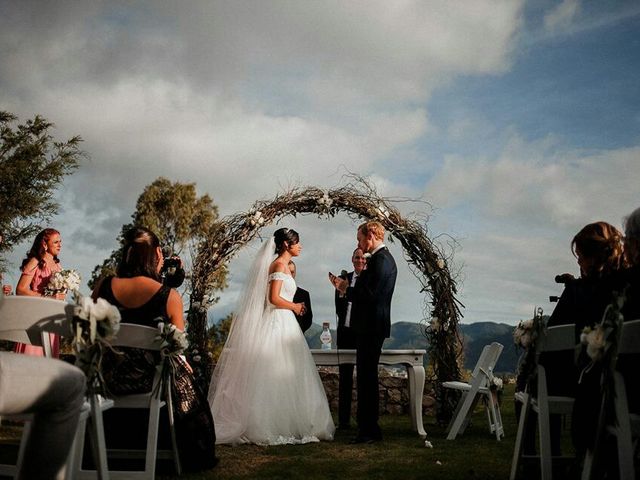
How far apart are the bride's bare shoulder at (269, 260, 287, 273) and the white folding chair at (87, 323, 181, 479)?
10.0 feet

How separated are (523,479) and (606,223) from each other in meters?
2.17

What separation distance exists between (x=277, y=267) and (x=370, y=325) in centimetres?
145

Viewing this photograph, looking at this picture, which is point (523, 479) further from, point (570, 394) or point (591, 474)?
point (591, 474)

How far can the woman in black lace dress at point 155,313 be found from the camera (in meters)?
5.11

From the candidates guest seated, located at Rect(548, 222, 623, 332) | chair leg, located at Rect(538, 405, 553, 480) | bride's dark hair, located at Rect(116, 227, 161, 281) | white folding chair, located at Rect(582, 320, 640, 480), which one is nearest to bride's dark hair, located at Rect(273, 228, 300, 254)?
bride's dark hair, located at Rect(116, 227, 161, 281)

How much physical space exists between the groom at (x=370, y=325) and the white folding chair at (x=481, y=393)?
1.15 meters

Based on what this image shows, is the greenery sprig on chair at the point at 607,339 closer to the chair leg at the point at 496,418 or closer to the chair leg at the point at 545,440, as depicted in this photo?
the chair leg at the point at 545,440

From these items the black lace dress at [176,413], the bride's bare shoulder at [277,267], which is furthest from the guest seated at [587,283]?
the bride's bare shoulder at [277,267]

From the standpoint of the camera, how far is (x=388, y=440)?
7.51m

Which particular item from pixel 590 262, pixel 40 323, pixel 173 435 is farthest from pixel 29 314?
pixel 590 262

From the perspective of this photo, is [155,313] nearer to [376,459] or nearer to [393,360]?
[376,459]

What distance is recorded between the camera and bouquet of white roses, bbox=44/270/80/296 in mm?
7535

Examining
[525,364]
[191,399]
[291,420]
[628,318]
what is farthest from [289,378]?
[628,318]

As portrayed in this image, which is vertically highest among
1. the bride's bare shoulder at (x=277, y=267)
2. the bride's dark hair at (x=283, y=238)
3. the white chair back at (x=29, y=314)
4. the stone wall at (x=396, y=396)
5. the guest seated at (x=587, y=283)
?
the bride's dark hair at (x=283, y=238)
